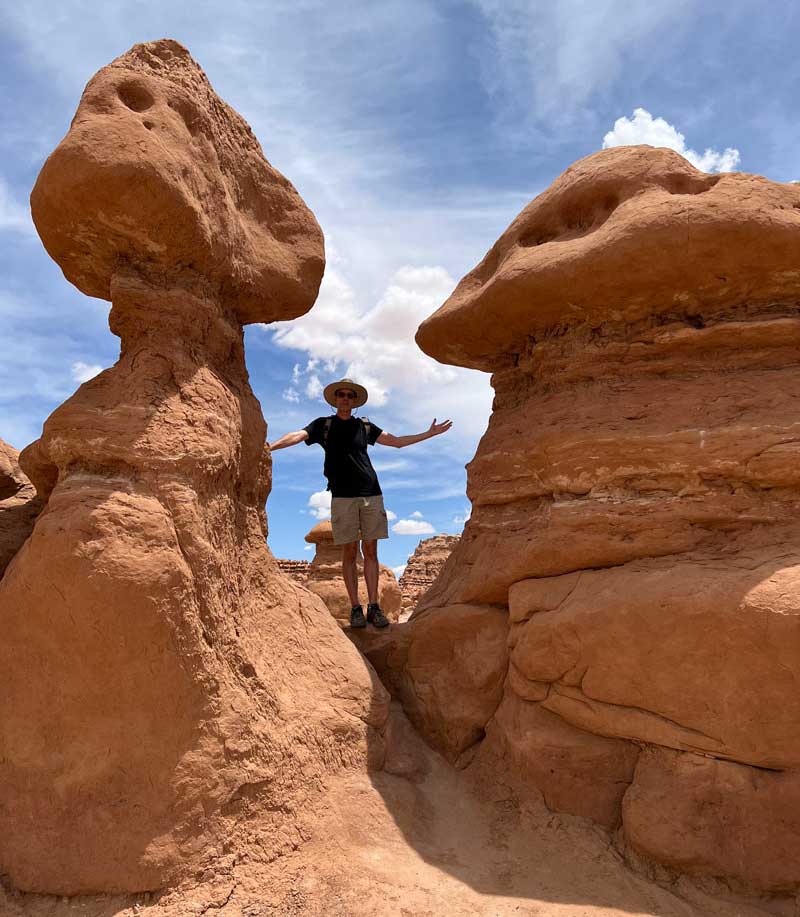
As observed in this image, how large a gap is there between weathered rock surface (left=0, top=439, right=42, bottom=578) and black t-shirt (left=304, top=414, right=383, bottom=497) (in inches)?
74.1

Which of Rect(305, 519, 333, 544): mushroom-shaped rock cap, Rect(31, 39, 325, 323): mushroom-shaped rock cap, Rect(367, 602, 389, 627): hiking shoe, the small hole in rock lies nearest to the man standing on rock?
Rect(367, 602, 389, 627): hiking shoe

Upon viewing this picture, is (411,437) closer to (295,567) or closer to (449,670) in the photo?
(449,670)

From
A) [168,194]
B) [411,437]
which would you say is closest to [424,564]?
[411,437]

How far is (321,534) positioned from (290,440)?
8.57 meters

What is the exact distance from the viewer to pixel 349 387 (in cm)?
512

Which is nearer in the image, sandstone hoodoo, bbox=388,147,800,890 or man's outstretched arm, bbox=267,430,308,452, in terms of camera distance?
sandstone hoodoo, bbox=388,147,800,890

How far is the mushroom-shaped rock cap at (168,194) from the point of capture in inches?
128

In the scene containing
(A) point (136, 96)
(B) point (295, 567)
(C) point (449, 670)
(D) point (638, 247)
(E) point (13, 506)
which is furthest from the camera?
(B) point (295, 567)

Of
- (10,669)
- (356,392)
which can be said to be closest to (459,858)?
(10,669)

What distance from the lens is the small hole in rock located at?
11.5 ft

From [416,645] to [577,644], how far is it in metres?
1.25

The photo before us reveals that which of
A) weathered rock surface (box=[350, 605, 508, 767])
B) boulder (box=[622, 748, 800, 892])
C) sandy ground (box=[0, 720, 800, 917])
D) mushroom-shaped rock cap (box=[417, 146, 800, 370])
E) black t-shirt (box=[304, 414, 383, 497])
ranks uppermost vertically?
mushroom-shaped rock cap (box=[417, 146, 800, 370])

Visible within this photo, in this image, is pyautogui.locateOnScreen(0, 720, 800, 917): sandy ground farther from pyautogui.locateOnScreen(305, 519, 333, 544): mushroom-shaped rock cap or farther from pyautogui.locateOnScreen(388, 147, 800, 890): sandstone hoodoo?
pyautogui.locateOnScreen(305, 519, 333, 544): mushroom-shaped rock cap

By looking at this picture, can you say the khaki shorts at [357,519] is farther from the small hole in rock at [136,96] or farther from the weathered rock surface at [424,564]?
the weathered rock surface at [424,564]
